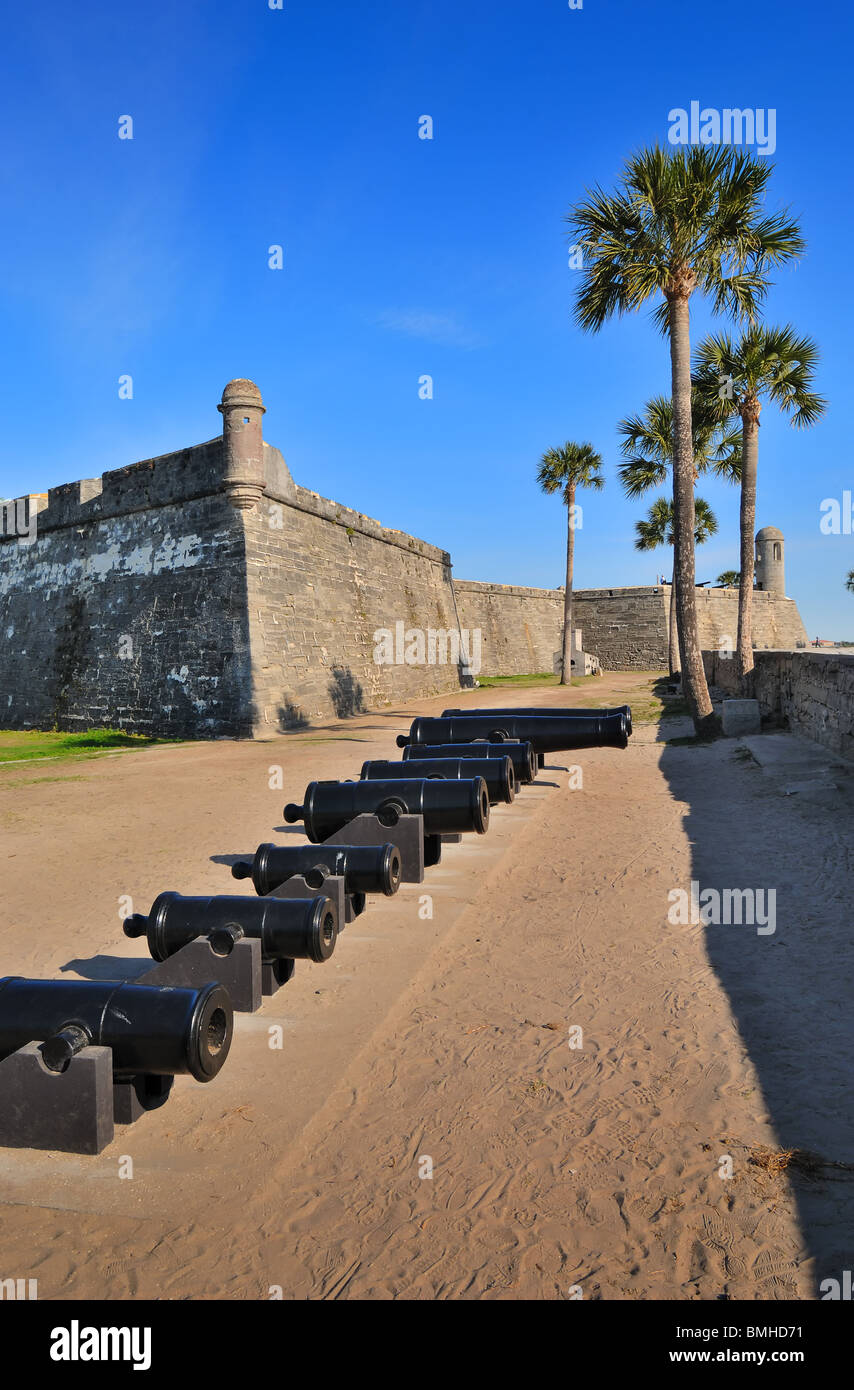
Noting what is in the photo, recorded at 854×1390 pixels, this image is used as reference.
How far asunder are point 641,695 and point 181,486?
12.0 meters

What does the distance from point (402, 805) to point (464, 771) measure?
1123mm

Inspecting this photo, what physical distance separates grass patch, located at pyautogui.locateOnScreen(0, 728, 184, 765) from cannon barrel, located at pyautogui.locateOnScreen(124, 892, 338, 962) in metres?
9.88

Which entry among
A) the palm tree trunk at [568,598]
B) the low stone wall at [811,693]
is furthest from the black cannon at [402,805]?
the palm tree trunk at [568,598]

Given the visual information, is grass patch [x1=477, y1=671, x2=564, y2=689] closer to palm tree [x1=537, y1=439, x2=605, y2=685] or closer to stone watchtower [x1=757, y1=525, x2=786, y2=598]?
palm tree [x1=537, y1=439, x2=605, y2=685]

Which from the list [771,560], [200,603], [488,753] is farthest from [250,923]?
Result: [771,560]

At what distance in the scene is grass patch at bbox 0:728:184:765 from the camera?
521 inches

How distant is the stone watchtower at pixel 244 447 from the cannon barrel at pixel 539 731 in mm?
8332

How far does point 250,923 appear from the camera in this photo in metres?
3.56

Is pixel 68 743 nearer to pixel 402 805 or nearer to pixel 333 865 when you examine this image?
pixel 402 805

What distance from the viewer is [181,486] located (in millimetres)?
16078

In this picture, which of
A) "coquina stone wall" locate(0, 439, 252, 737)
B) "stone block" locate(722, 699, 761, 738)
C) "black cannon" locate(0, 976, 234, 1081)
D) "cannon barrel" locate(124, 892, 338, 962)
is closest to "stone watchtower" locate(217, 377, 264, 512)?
"coquina stone wall" locate(0, 439, 252, 737)

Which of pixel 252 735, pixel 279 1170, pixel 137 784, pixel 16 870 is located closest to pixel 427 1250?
pixel 279 1170

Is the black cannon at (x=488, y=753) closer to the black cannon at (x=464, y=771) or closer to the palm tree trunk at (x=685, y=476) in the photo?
the black cannon at (x=464, y=771)
